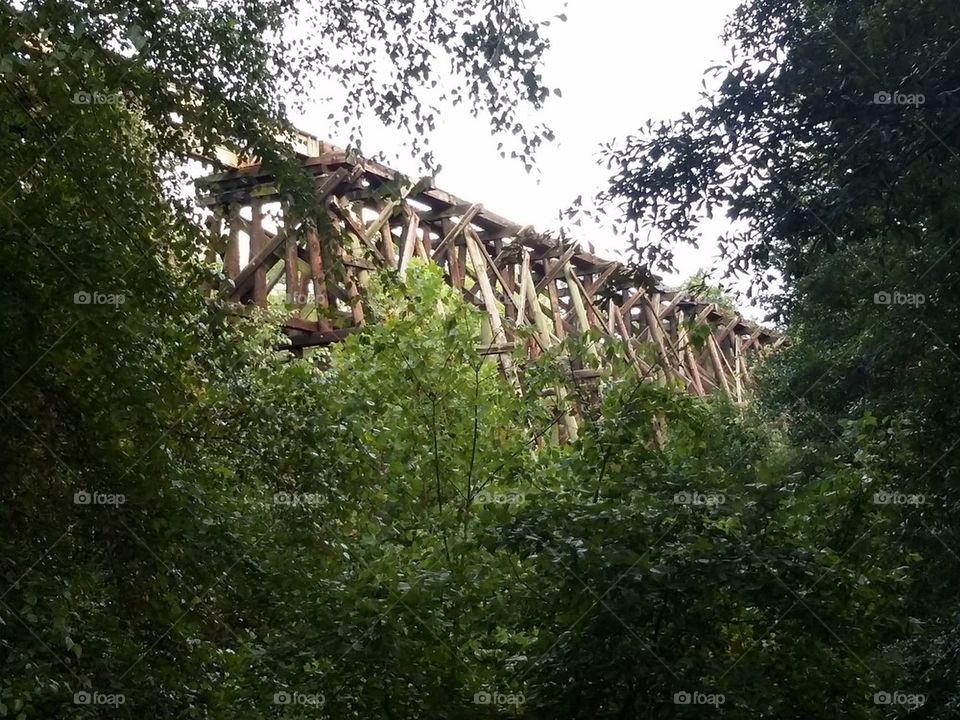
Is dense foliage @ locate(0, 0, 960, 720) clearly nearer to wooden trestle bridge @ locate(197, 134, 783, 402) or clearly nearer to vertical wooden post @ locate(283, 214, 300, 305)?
wooden trestle bridge @ locate(197, 134, 783, 402)

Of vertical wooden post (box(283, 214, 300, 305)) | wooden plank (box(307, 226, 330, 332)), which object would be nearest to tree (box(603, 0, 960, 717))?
wooden plank (box(307, 226, 330, 332))

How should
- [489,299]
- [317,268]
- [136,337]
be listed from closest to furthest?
[136,337] < [317,268] < [489,299]

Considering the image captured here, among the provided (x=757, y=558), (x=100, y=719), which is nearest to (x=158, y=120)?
(x=100, y=719)

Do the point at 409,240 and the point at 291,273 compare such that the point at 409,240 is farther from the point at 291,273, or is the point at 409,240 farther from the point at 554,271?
the point at 554,271

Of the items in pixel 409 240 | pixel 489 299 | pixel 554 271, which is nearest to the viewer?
pixel 409 240

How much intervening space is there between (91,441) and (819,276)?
29.7 ft

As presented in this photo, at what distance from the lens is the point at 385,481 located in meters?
6.76

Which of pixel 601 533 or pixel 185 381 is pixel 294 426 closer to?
pixel 185 381

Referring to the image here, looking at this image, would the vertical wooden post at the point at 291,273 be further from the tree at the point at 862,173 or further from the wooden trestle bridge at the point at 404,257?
the tree at the point at 862,173

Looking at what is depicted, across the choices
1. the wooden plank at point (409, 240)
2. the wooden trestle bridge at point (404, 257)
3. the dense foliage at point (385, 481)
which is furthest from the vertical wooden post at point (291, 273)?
the dense foliage at point (385, 481)

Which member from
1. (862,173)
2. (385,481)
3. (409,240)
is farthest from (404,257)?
(862,173)

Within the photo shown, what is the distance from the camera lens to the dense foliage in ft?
15.9

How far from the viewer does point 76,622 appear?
5.04 meters

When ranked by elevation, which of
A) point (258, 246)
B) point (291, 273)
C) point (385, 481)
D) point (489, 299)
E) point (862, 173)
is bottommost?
point (385, 481)
